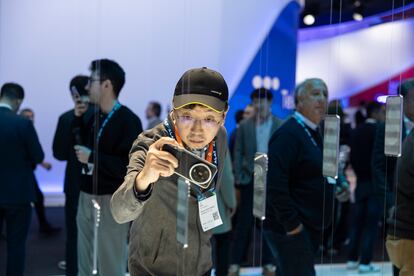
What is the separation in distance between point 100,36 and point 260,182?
106 cm

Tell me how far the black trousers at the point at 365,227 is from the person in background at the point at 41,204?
2.55 meters

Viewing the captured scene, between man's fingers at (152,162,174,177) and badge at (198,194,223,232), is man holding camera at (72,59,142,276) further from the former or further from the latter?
man's fingers at (152,162,174,177)

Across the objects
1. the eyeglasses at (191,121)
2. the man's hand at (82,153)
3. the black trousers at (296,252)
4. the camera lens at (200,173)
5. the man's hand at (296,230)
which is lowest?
the black trousers at (296,252)

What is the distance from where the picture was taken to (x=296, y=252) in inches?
106

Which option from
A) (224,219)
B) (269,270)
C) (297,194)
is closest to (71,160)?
(297,194)

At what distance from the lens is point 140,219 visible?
63.7 inches

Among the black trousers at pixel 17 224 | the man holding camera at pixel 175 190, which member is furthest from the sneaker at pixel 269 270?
the man holding camera at pixel 175 190

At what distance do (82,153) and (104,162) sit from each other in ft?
0.92

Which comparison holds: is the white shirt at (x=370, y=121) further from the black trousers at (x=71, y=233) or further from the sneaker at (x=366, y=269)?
the black trousers at (x=71, y=233)

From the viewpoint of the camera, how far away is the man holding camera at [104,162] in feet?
7.82

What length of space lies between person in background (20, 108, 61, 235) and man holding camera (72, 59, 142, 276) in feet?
1.65

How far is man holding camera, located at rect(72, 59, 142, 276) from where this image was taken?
2.38 meters

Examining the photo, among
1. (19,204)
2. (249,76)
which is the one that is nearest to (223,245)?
(249,76)

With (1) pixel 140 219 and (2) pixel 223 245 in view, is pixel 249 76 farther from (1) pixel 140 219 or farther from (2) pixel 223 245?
(1) pixel 140 219
